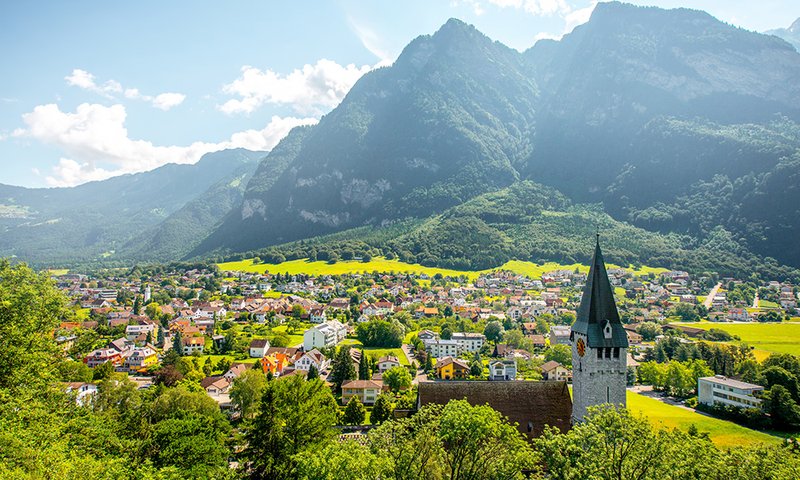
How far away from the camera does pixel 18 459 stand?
14.9m

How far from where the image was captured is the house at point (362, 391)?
54.9 meters

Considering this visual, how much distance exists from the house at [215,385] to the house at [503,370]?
116 feet

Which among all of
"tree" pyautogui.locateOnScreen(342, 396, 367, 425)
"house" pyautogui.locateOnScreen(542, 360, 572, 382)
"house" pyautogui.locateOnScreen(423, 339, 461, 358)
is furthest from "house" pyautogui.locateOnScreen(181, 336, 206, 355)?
"house" pyautogui.locateOnScreen(542, 360, 572, 382)

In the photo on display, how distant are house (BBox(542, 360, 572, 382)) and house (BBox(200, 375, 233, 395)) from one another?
133ft

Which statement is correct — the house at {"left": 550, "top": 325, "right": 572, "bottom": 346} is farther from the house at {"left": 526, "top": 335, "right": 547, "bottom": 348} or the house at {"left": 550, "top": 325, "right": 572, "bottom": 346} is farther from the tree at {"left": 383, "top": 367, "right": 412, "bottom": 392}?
the tree at {"left": 383, "top": 367, "right": 412, "bottom": 392}

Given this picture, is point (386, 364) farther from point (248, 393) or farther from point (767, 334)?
point (767, 334)

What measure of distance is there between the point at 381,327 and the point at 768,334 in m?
74.2

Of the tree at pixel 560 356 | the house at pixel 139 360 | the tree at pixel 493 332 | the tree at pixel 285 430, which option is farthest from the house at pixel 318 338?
the tree at pixel 285 430

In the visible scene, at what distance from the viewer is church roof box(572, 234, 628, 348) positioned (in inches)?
1017

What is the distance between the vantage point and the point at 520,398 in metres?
28.0

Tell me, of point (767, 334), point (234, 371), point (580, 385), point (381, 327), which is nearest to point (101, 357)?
point (234, 371)

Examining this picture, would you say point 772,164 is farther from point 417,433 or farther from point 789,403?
point 417,433

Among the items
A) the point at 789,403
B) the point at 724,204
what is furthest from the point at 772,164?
the point at 789,403

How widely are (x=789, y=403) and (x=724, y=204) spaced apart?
17894cm
